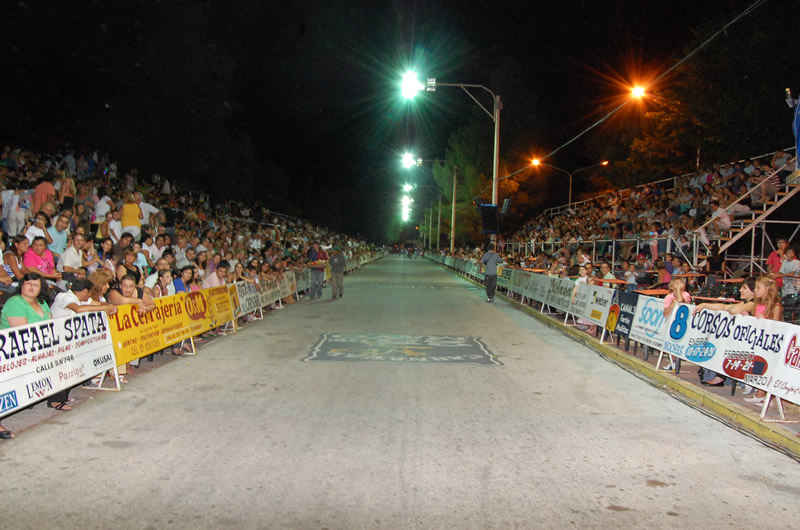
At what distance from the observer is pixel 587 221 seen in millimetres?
30031

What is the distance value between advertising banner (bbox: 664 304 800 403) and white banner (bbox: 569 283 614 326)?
2.90 metres

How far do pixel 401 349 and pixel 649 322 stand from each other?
14.0ft

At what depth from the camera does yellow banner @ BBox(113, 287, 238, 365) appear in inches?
326

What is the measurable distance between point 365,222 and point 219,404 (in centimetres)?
12253

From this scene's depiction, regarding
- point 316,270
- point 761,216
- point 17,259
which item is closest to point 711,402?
point 17,259

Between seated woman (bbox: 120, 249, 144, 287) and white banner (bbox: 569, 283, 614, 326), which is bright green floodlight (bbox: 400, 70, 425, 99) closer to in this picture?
white banner (bbox: 569, 283, 614, 326)

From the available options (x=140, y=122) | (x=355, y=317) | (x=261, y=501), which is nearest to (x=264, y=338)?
(x=355, y=317)

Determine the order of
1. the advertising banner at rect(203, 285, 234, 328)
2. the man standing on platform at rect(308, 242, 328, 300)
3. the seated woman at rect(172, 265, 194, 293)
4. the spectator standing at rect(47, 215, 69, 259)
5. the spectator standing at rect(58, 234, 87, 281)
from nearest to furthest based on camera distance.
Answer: the spectator standing at rect(58, 234, 87, 281) → the seated woman at rect(172, 265, 194, 293) → the spectator standing at rect(47, 215, 69, 259) → the advertising banner at rect(203, 285, 234, 328) → the man standing on platform at rect(308, 242, 328, 300)

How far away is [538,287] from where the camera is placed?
18.6 metres

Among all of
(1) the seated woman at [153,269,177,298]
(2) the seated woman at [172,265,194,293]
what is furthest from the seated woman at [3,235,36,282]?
(2) the seated woman at [172,265,194,293]

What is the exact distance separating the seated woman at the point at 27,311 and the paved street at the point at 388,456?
0.93 feet

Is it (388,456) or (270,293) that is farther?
(270,293)

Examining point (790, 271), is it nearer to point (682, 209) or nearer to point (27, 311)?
point (682, 209)

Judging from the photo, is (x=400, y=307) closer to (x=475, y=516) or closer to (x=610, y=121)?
(x=475, y=516)
